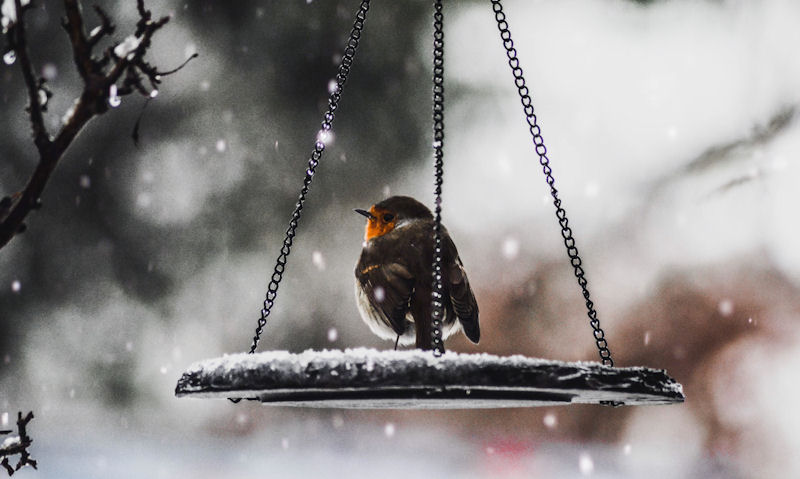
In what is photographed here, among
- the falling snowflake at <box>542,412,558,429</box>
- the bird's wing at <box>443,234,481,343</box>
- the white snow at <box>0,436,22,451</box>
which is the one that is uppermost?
the falling snowflake at <box>542,412,558,429</box>

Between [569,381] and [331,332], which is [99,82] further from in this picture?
[331,332]

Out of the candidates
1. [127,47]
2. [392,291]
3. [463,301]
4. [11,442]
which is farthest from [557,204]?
[11,442]

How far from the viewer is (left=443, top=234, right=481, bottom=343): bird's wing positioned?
1943mm

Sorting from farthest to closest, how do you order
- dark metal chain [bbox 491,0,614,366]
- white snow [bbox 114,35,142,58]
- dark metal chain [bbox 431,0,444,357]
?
dark metal chain [bbox 491,0,614,366], dark metal chain [bbox 431,0,444,357], white snow [bbox 114,35,142,58]

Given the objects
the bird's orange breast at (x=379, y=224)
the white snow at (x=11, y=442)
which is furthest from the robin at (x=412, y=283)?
the white snow at (x=11, y=442)

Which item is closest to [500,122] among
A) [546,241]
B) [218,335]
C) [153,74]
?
[546,241]

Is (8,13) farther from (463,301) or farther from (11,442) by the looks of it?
(463,301)

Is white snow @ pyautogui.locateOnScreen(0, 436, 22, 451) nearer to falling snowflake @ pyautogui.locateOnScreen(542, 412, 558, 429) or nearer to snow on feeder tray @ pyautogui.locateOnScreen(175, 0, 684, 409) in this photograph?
snow on feeder tray @ pyautogui.locateOnScreen(175, 0, 684, 409)

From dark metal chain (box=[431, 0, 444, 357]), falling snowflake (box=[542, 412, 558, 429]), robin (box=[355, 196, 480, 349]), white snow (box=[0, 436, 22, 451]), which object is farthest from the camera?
falling snowflake (box=[542, 412, 558, 429])

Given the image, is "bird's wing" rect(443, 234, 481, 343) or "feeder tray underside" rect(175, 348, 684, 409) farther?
"bird's wing" rect(443, 234, 481, 343)

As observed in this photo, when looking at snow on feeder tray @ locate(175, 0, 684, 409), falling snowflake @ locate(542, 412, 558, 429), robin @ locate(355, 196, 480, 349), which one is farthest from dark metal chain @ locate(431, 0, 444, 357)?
falling snowflake @ locate(542, 412, 558, 429)

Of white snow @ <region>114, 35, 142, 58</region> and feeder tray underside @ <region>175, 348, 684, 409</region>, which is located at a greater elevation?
white snow @ <region>114, 35, 142, 58</region>

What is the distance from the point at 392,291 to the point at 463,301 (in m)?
0.18

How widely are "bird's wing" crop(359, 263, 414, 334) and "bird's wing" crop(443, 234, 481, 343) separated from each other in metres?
0.10
